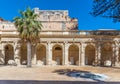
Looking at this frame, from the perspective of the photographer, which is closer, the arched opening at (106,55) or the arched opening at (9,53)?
the arched opening at (106,55)

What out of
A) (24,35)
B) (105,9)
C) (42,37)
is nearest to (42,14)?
(42,37)

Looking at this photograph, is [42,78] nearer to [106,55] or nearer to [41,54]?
[41,54]

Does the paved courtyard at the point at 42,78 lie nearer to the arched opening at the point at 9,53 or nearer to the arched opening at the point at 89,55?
the arched opening at the point at 89,55

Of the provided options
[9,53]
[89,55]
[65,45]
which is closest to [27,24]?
[65,45]

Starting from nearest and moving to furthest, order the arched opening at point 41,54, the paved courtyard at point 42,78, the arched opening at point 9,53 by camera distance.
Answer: the paved courtyard at point 42,78 → the arched opening at point 41,54 → the arched opening at point 9,53

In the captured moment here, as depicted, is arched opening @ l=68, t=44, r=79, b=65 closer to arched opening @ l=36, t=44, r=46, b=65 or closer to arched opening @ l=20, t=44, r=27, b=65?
arched opening @ l=36, t=44, r=46, b=65

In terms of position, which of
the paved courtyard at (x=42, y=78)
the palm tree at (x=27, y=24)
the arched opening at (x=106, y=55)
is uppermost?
the palm tree at (x=27, y=24)

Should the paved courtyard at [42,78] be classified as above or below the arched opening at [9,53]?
below

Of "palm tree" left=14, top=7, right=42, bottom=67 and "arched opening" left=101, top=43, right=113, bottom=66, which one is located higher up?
"palm tree" left=14, top=7, right=42, bottom=67

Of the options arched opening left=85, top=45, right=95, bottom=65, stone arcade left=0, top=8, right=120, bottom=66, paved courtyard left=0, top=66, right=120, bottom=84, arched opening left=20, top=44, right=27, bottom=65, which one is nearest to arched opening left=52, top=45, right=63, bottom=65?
stone arcade left=0, top=8, right=120, bottom=66

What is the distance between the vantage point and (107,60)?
4956 cm

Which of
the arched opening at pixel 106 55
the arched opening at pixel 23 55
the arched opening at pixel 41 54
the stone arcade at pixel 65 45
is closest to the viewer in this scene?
the stone arcade at pixel 65 45

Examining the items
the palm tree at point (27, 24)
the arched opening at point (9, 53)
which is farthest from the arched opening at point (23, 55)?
the palm tree at point (27, 24)

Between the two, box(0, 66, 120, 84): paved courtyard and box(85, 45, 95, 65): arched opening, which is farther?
box(85, 45, 95, 65): arched opening
